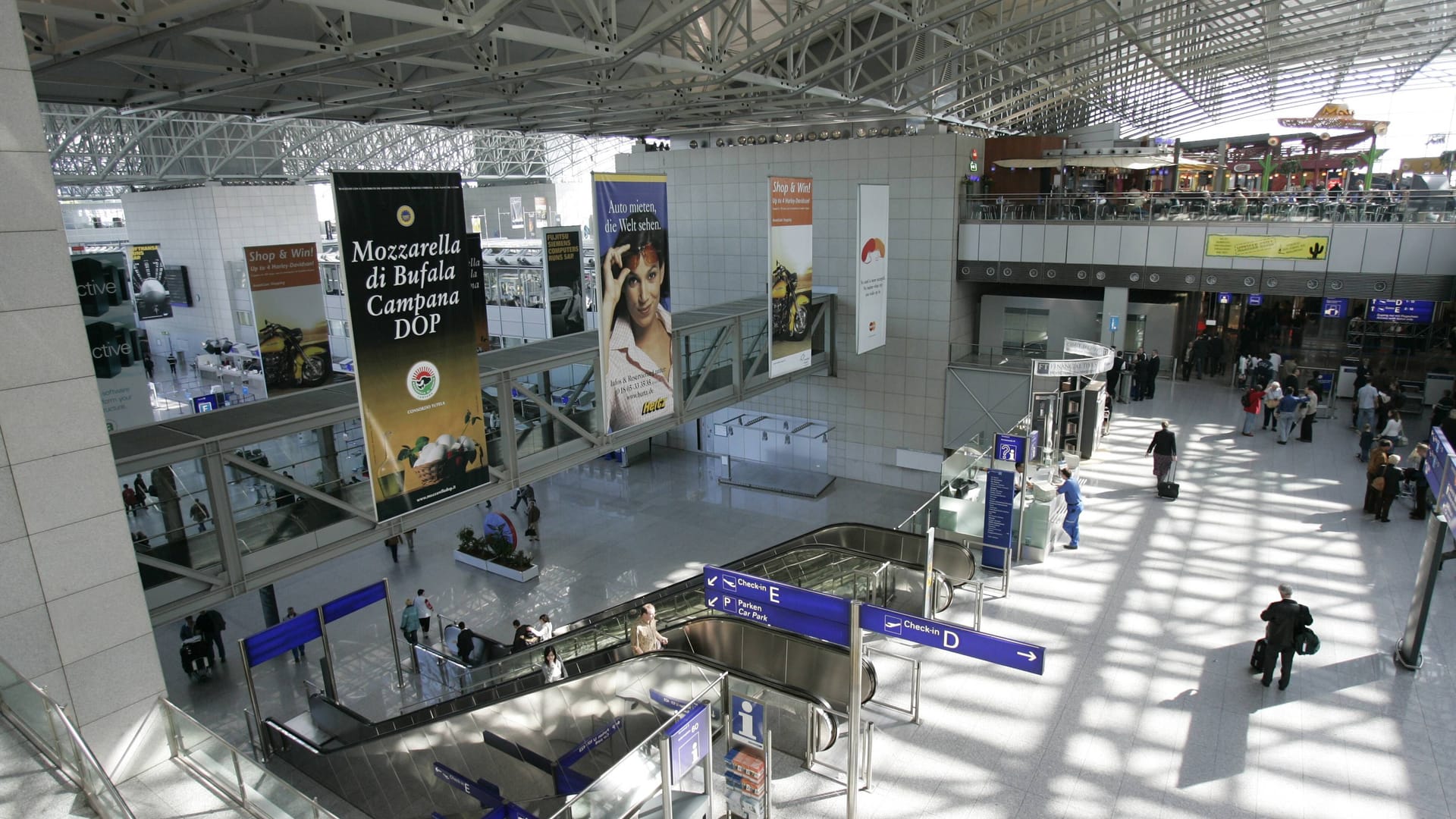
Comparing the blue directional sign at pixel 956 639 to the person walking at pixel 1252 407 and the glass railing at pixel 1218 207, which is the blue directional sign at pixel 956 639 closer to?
the person walking at pixel 1252 407

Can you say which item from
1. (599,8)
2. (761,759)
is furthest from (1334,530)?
(599,8)

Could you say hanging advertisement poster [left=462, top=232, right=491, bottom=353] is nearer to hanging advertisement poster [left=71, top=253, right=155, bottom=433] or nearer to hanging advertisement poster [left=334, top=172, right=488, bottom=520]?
hanging advertisement poster [left=71, top=253, right=155, bottom=433]

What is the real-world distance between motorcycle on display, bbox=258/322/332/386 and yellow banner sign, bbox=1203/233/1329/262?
20.3m

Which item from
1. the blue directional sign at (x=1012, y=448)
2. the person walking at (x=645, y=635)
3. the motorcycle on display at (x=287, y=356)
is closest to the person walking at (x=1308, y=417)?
the blue directional sign at (x=1012, y=448)

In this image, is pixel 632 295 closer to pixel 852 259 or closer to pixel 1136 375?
pixel 852 259

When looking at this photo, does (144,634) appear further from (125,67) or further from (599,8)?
(125,67)

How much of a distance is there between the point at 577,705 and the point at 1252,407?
15511 millimetres

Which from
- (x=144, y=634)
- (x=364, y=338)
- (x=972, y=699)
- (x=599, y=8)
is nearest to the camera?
(x=144, y=634)

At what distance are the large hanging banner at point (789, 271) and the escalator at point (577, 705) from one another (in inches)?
199

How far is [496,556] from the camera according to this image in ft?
57.4

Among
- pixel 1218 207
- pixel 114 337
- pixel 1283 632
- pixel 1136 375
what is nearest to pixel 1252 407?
pixel 1136 375

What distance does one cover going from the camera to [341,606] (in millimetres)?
11477

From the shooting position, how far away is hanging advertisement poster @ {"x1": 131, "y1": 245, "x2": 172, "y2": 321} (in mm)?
31375

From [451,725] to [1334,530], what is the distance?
13075 millimetres
